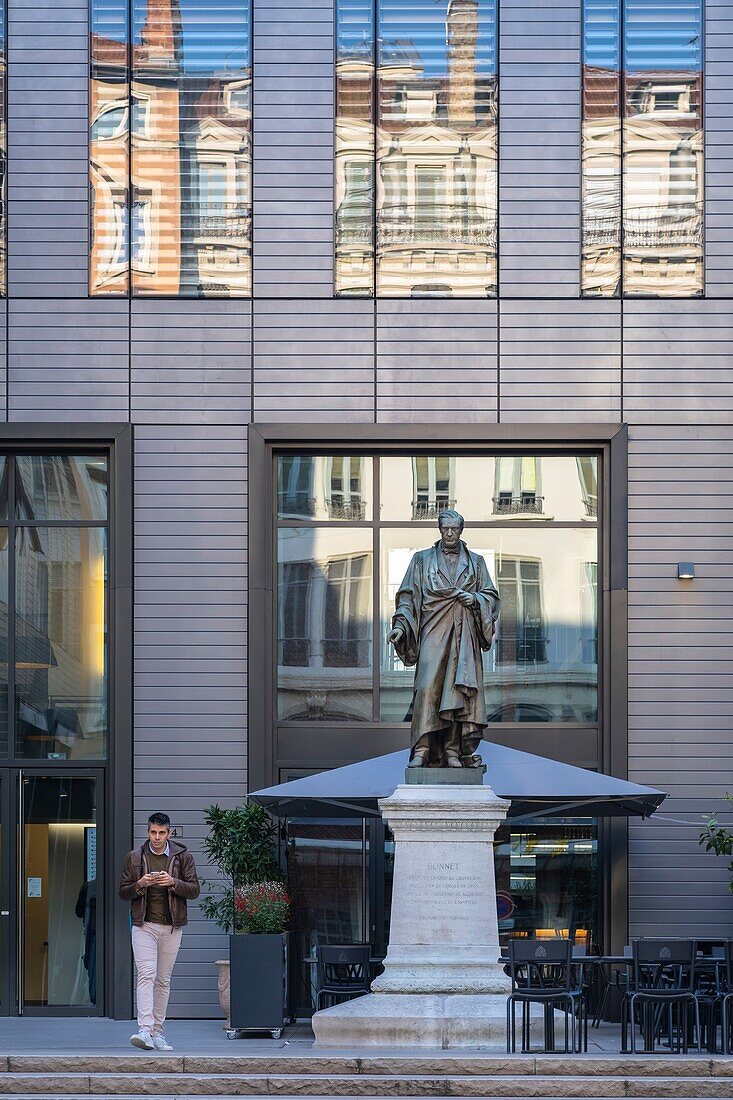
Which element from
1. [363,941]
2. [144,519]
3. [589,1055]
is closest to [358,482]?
[144,519]

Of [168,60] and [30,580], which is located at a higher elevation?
[168,60]

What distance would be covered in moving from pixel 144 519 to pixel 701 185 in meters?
6.84

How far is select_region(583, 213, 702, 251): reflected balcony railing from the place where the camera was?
1702cm

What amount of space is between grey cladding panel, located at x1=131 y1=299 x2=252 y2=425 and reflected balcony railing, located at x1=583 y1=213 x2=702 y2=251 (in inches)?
147

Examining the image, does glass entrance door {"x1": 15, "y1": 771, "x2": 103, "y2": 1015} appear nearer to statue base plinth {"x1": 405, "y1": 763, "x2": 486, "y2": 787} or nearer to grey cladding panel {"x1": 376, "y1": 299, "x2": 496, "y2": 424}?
statue base plinth {"x1": 405, "y1": 763, "x2": 486, "y2": 787}

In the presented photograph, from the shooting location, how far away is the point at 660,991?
12367mm

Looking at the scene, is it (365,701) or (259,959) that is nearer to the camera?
(259,959)

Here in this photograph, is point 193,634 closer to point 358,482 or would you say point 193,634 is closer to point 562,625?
point 358,482

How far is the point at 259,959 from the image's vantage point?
1371 cm

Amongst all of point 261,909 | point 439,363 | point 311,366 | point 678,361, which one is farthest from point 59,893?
point 678,361

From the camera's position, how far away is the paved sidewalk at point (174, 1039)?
1198cm

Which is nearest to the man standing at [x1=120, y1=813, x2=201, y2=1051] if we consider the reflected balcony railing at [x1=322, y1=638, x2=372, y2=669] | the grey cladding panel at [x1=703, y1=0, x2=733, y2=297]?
the reflected balcony railing at [x1=322, y1=638, x2=372, y2=669]

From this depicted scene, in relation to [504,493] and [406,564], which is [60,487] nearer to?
[406,564]

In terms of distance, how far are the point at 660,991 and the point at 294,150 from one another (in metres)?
9.43
